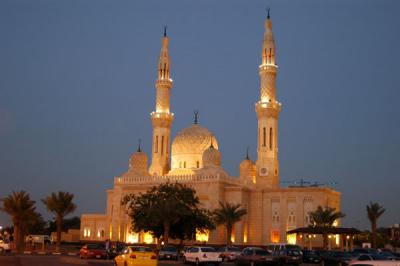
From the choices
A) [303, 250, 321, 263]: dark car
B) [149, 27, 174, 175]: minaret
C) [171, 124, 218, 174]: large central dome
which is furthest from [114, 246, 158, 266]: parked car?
[149, 27, 174, 175]: minaret

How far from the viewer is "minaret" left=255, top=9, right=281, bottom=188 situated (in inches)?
2621

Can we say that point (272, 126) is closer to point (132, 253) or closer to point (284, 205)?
point (284, 205)

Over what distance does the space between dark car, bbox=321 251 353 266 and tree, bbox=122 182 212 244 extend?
17.2 m

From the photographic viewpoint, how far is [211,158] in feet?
219

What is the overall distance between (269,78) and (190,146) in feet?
41.2

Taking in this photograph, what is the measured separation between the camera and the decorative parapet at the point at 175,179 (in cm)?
6425

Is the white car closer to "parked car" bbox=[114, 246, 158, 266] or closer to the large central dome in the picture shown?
"parked car" bbox=[114, 246, 158, 266]

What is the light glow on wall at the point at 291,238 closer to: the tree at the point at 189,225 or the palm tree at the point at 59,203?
the tree at the point at 189,225

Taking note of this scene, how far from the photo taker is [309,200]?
6281cm

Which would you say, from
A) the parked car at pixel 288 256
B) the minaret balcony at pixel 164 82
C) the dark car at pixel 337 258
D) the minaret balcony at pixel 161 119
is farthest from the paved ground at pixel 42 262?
the minaret balcony at pixel 164 82

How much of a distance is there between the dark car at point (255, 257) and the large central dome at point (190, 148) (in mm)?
36638

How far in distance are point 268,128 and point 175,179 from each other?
11962 millimetres

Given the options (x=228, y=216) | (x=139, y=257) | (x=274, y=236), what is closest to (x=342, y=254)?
(x=139, y=257)

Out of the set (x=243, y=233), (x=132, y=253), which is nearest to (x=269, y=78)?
(x=243, y=233)
